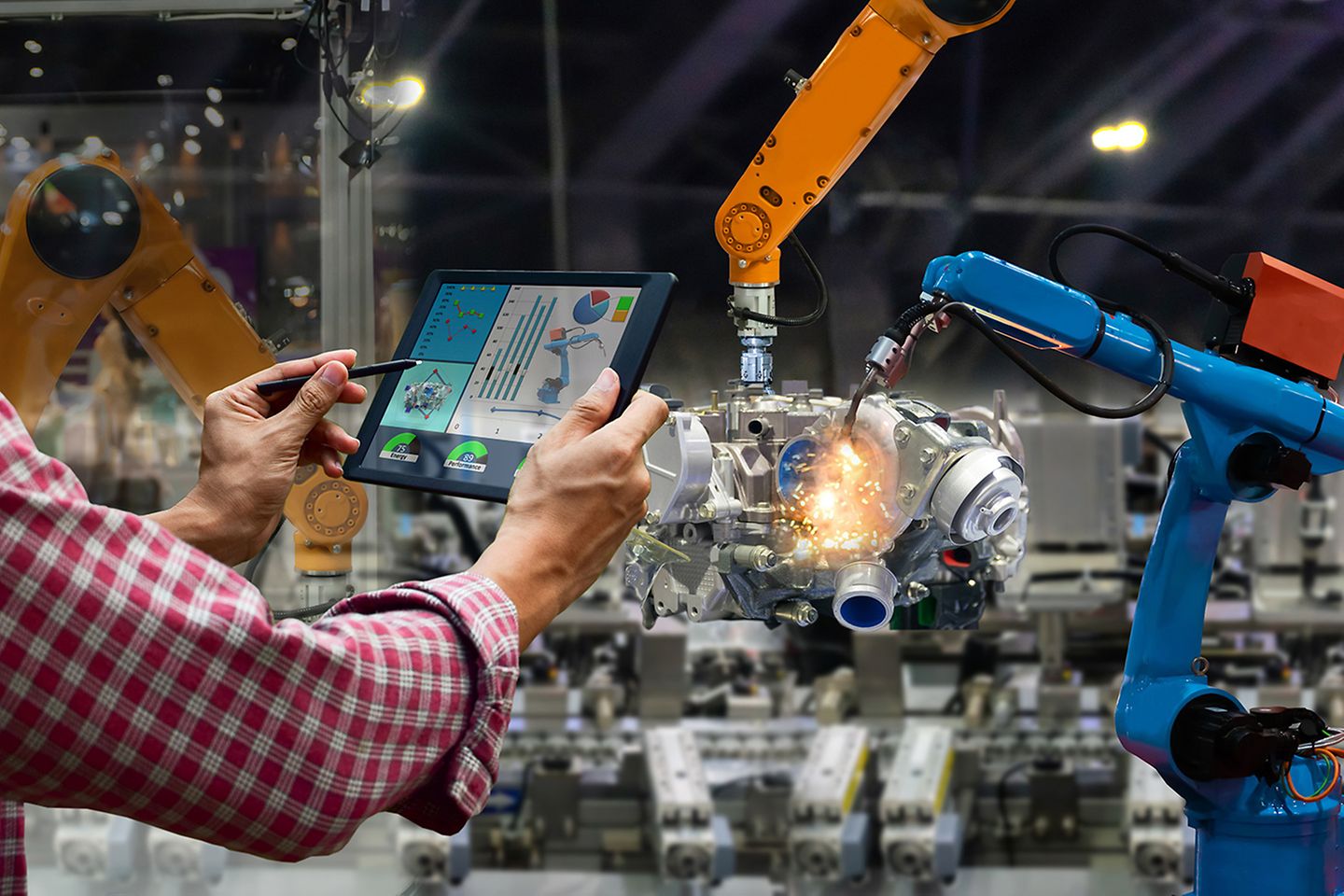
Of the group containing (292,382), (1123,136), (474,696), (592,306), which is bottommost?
(474,696)

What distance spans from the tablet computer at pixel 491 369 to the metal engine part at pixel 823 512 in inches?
28.1

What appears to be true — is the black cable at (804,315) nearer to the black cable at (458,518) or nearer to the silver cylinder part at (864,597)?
the silver cylinder part at (864,597)

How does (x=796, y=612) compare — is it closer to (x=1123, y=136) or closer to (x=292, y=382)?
(x=292, y=382)

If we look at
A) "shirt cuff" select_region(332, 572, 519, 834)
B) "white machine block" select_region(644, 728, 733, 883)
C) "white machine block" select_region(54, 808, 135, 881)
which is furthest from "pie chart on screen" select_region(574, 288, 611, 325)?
"white machine block" select_region(54, 808, 135, 881)

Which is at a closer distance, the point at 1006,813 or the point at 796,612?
the point at 796,612

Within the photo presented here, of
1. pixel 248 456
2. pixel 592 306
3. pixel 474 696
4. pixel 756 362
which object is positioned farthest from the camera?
pixel 756 362

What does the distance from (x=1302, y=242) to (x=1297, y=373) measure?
1.55m

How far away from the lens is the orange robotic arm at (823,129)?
285 cm

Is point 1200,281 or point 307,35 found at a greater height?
point 307,35

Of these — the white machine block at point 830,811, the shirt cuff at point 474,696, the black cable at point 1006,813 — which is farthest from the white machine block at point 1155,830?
the shirt cuff at point 474,696

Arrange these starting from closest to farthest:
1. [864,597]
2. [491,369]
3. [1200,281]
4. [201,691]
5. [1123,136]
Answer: [201,691], [491,369], [1200,281], [864,597], [1123,136]

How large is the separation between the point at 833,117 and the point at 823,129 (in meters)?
0.04

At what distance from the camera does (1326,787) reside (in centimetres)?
254

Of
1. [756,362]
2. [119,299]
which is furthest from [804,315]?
[119,299]
